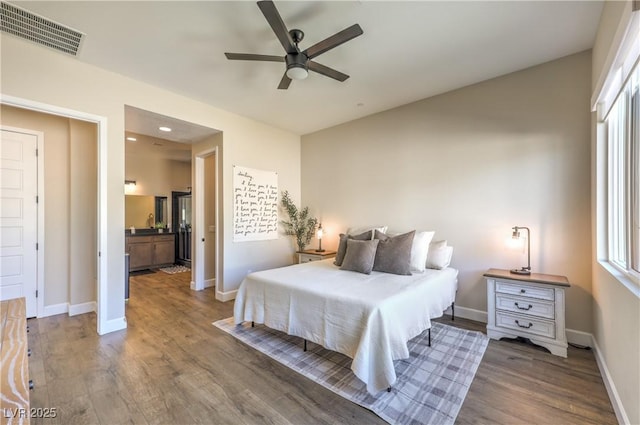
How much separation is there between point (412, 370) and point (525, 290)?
1.46 meters

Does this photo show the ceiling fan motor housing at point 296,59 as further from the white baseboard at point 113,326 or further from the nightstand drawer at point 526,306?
the white baseboard at point 113,326

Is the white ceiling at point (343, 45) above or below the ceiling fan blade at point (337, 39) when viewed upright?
above

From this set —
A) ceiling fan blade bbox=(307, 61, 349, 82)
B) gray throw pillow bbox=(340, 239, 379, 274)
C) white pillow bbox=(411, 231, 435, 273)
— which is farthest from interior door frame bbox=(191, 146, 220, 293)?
white pillow bbox=(411, 231, 435, 273)

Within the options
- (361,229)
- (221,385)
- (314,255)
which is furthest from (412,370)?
(314,255)

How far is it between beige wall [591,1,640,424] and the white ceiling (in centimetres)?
40

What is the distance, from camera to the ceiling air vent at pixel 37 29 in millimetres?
2252

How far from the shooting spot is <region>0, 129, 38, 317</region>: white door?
10.8ft

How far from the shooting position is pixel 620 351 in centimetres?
179

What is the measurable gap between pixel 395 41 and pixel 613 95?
1.81m

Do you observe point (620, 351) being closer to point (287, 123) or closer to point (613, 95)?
point (613, 95)

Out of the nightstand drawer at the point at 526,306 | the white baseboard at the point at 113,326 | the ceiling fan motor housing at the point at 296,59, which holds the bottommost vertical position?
the white baseboard at the point at 113,326

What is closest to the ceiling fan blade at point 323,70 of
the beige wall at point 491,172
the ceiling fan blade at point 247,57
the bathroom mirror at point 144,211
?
the ceiling fan blade at point 247,57

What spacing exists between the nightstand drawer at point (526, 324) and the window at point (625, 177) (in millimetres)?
796

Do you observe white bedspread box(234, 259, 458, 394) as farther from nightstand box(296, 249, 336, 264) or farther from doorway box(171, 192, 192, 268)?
doorway box(171, 192, 192, 268)
